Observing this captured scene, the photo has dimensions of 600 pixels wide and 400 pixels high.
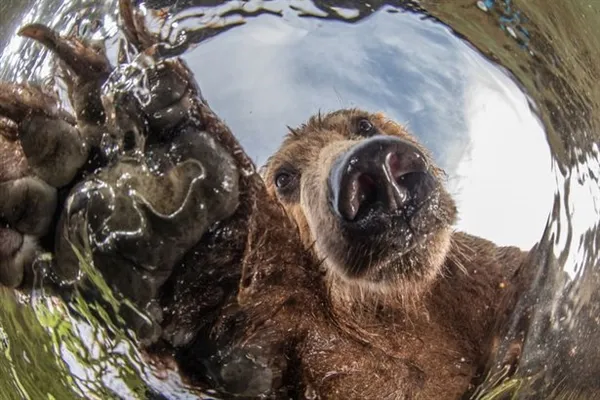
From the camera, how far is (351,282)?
3.84ft

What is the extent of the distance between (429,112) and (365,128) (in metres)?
0.20

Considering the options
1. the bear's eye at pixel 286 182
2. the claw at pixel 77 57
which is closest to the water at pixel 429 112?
the claw at pixel 77 57

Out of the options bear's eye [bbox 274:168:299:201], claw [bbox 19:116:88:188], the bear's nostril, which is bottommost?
bear's eye [bbox 274:168:299:201]

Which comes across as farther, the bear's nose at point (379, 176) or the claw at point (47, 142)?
the bear's nose at point (379, 176)

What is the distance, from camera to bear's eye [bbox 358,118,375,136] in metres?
1.30

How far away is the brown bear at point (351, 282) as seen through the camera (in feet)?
3.03

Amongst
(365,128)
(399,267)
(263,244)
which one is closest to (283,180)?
(365,128)

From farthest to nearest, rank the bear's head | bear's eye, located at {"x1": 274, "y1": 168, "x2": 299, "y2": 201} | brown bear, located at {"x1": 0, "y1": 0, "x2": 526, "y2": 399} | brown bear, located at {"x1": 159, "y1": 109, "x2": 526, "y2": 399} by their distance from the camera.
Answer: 1. bear's eye, located at {"x1": 274, "y1": 168, "x2": 299, "y2": 201}
2. the bear's head
3. brown bear, located at {"x1": 159, "y1": 109, "x2": 526, "y2": 399}
4. brown bear, located at {"x1": 0, "y1": 0, "x2": 526, "y2": 399}

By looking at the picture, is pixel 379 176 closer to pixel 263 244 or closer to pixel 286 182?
pixel 263 244

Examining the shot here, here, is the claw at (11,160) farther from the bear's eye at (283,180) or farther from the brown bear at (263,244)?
the bear's eye at (283,180)

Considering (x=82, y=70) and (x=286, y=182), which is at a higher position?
(x=82, y=70)

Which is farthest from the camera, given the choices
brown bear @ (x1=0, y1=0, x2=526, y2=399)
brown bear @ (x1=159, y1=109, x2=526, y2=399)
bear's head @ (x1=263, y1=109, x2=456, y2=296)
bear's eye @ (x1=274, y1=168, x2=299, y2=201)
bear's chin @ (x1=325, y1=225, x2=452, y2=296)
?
bear's eye @ (x1=274, y1=168, x2=299, y2=201)

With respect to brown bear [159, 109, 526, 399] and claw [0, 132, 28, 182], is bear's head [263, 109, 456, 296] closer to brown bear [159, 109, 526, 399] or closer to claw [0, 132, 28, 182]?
brown bear [159, 109, 526, 399]

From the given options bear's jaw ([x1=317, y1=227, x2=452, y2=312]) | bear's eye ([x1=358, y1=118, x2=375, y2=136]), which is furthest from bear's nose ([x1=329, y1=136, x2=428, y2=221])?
bear's eye ([x1=358, y1=118, x2=375, y2=136])
